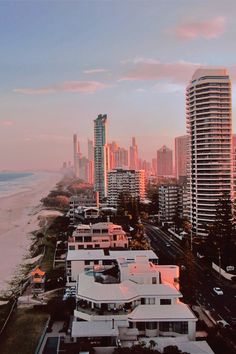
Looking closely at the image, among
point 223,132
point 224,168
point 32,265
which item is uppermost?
point 223,132

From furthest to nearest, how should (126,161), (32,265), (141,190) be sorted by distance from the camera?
(126,161)
(141,190)
(32,265)

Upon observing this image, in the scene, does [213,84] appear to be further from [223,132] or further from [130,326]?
[130,326]

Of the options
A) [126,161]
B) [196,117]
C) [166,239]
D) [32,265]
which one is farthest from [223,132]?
[126,161]

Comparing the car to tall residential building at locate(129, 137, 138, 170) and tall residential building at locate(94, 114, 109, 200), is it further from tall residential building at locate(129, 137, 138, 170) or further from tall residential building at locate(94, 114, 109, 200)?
tall residential building at locate(129, 137, 138, 170)

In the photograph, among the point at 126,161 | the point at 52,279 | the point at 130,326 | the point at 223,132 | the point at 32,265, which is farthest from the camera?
the point at 126,161

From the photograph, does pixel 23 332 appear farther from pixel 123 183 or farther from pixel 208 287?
pixel 123 183

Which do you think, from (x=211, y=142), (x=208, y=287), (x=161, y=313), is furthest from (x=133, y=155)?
(x=161, y=313)
